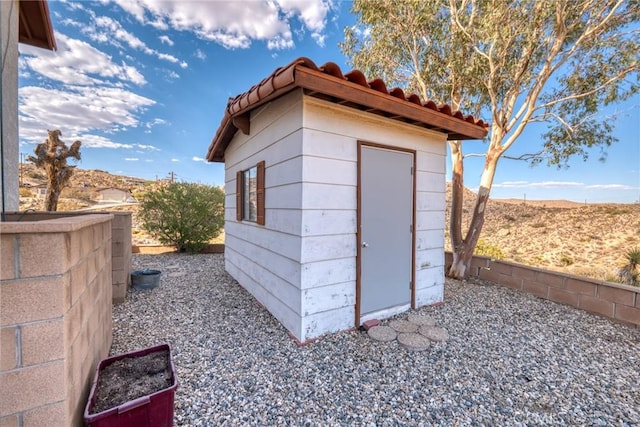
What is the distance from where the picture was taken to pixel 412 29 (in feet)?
16.8

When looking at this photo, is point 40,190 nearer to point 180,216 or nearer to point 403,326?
point 180,216

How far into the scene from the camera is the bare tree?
585 cm

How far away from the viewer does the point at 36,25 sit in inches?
171

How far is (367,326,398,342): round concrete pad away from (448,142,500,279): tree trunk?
286 cm

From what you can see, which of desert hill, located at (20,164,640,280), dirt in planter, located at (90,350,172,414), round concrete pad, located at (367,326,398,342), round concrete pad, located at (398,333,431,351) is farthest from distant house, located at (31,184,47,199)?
round concrete pad, located at (398,333,431,351)

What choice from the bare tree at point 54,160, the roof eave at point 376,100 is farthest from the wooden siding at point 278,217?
the bare tree at point 54,160

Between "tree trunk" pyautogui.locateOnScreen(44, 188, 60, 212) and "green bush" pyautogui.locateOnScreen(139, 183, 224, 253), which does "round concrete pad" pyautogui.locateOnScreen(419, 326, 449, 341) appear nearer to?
"green bush" pyautogui.locateOnScreen(139, 183, 224, 253)

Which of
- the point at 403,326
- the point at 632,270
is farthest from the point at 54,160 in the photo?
the point at 632,270

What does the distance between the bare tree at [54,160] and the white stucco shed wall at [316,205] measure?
546 centimetres

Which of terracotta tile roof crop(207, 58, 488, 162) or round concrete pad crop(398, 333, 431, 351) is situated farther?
round concrete pad crop(398, 333, 431, 351)

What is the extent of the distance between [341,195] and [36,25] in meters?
5.98

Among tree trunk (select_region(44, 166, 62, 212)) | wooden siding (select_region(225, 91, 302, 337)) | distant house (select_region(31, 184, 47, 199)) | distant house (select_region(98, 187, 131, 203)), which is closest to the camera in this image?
wooden siding (select_region(225, 91, 302, 337))

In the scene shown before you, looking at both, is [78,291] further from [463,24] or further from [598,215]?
[598,215]

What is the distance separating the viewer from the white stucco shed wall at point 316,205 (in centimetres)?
276
